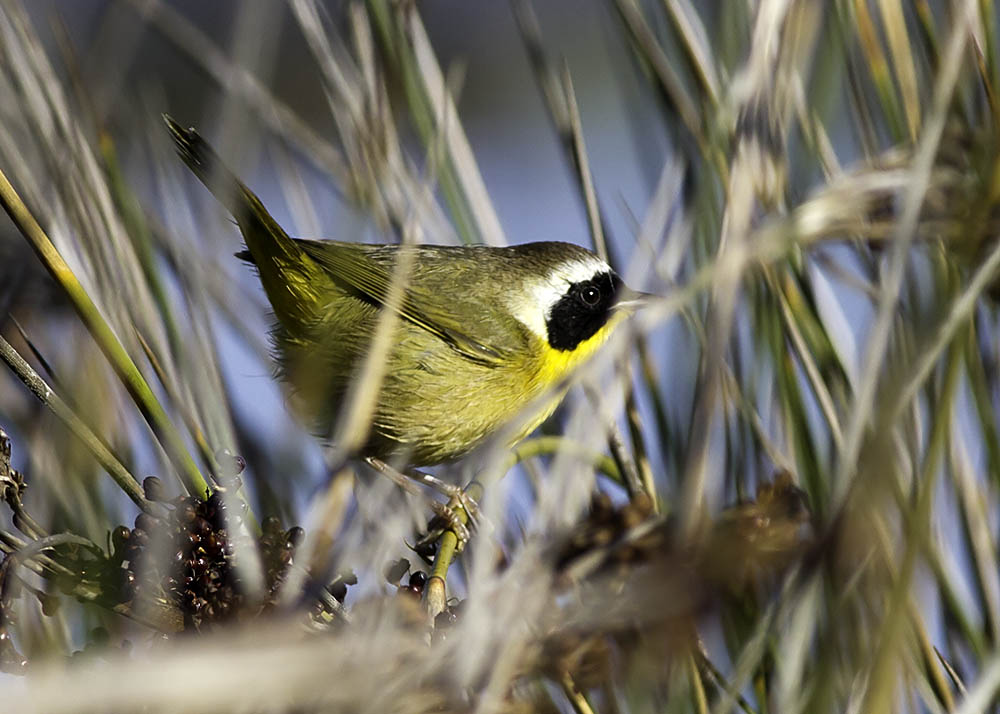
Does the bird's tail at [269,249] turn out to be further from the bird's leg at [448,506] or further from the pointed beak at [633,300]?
the pointed beak at [633,300]

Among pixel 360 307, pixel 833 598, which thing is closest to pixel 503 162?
pixel 360 307

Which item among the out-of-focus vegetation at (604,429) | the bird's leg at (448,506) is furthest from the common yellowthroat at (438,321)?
the out-of-focus vegetation at (604,429)

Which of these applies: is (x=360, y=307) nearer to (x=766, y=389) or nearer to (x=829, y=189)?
(x=766, y=389)

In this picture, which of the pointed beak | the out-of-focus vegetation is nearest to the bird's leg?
the out-of-focus vegetation

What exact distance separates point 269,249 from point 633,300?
81 centimetres

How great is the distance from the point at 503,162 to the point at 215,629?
2064 millimetres

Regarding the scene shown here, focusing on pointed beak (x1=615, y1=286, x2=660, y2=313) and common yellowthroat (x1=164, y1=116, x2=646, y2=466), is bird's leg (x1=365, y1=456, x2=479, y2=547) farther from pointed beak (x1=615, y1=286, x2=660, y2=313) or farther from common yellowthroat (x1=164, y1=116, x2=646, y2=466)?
pointed beak (x1=615, y1=286, x2=660, y2=313)

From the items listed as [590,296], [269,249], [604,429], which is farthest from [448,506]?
[590,296]

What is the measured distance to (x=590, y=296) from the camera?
2.79m

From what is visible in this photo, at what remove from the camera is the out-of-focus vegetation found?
3.05ft

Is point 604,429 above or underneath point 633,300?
underneath

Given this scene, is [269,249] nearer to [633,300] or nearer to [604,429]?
[633,300]

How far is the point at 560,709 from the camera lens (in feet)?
4.27

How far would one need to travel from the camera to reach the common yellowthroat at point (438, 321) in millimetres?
2440
